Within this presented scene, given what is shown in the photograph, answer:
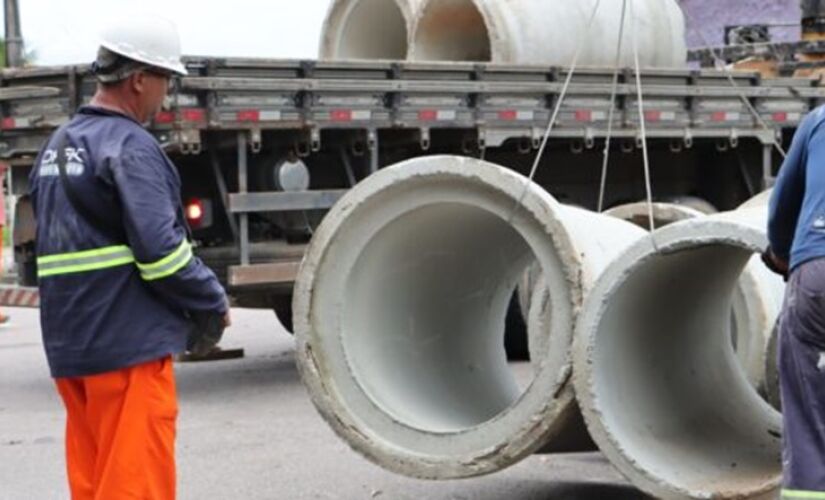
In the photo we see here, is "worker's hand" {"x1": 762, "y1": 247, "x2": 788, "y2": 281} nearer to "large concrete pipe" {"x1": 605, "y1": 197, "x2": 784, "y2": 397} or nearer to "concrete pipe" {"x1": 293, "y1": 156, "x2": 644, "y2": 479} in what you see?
"concrete pipe" {"x1": 293, "y1": 156, "x2": 644, "y2": 479}

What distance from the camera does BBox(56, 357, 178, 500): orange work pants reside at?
4586 mm

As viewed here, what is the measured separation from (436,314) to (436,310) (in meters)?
0.02

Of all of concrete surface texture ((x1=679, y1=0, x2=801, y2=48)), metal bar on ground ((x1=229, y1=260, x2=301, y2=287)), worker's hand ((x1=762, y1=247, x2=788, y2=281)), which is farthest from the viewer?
concrete surface texture ((x1=679, y1=0, x2=801, y2=48))

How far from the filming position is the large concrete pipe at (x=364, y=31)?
534 inches

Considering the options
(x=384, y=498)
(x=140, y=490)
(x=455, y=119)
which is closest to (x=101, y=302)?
(x=140, y=490)

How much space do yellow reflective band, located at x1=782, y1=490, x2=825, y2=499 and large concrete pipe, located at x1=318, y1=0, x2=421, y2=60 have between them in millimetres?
9136

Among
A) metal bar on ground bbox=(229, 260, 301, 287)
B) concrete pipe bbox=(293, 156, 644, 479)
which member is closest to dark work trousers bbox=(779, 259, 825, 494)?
concrete pipe bbox=(293, 156, 644, 479)

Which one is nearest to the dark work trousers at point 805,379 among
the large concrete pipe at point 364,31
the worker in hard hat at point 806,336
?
the worker in hard hat at point 806,336

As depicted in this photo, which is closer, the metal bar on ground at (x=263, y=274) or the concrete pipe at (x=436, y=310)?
the concrete pipe at (x=436, y=310)

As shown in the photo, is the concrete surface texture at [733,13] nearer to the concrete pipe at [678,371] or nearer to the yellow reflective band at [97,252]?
the concrete pipe at [678,371]

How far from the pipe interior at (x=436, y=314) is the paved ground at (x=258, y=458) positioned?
41 cm

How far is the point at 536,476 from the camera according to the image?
7.43 metres

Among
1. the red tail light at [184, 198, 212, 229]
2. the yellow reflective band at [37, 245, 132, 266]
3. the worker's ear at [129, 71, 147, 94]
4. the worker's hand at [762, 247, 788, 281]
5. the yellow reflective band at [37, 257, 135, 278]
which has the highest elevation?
the worker's ear at [129, 71, 147, 94]

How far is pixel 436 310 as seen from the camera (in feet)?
24.7
